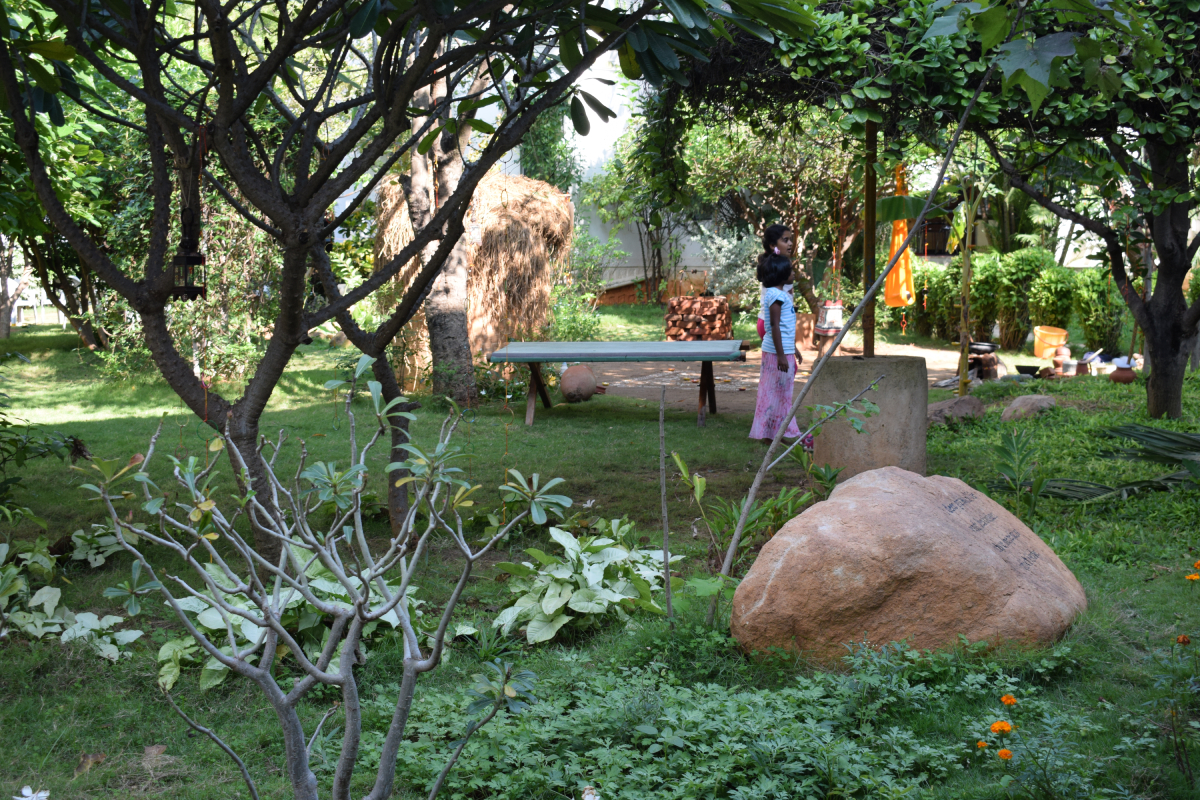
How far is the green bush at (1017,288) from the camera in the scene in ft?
44.9

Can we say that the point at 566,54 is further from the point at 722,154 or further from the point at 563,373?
the point at 722,154

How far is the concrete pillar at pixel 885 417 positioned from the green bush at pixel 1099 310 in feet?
26.5

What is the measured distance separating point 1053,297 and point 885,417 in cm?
907

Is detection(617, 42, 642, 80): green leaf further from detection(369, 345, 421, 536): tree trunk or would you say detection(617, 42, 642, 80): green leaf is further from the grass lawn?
the grass lawn

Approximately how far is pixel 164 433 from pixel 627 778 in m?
7.03

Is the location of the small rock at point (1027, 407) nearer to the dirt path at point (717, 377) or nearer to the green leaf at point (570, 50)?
the dirt path at point (717, 377)

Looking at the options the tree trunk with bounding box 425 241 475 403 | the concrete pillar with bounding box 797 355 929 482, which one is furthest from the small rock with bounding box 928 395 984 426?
the tree trunk with bounding box 425 241 475 403

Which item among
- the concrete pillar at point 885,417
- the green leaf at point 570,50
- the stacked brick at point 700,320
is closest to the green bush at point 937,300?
the stacked brick at point 700,320

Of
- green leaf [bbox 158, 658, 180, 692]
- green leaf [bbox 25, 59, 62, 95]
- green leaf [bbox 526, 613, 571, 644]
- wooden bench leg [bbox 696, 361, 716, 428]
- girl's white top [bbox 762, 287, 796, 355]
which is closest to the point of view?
green leaf [bbox 25, 59, 62, 95]

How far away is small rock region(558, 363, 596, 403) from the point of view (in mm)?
10039

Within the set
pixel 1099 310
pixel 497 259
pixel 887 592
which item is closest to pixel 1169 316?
pixel 887 592

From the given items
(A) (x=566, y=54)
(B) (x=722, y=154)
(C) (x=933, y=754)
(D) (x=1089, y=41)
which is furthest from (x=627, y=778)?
(B) (x=722, y=154)

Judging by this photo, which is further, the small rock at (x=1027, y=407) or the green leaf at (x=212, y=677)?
the small rock at (x=1027, y=407)

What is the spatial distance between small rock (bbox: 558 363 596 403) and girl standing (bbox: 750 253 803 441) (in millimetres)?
3312
